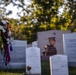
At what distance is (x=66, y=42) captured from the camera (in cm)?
1008

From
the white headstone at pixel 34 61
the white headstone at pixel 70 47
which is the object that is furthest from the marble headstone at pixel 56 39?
the white headstone at pixel 34 61

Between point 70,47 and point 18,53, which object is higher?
point 70,47

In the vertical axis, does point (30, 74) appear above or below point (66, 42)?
below

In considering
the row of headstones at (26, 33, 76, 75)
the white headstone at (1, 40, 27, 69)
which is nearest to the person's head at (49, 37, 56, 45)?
the row of headstones at (26, 33, 76, 75)

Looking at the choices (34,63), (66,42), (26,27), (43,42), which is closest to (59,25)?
(26,27)

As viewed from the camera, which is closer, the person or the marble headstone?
the person

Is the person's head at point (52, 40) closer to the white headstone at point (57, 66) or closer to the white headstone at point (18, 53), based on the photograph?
the white headstone at point (18, 53)

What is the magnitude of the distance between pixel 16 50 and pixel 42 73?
6.85 ft

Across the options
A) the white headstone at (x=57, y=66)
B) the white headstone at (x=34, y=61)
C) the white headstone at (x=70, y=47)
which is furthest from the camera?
the white headstone at (x=70, y=47)

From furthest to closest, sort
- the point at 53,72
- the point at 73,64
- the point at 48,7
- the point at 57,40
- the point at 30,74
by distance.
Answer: the point at 48,7, the point at 57,40, the point at 73,64, the point at 30,74, the point at 53,72

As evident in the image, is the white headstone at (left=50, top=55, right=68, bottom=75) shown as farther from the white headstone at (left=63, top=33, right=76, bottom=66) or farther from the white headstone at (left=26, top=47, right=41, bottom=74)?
the white headstone at (left=63, top=33, right=76, bottom=66)

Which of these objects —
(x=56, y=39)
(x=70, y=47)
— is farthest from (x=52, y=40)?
(x=70, y=47)

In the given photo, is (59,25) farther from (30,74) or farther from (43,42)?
(30,74)

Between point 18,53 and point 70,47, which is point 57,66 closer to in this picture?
point 70,47
